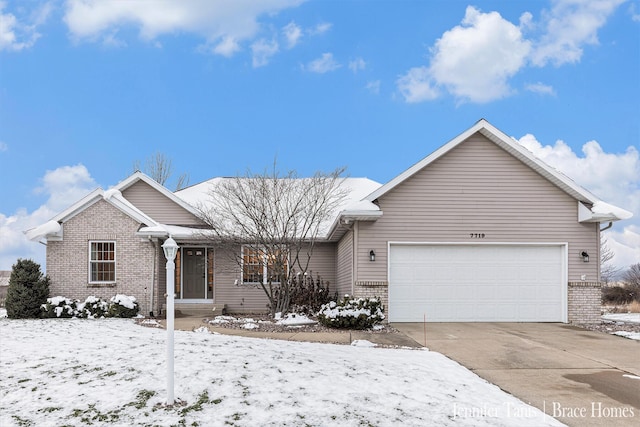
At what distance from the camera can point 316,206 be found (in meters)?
17.9

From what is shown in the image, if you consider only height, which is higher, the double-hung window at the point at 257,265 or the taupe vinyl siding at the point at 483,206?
the taupe vinyl siding at the point at 483,206

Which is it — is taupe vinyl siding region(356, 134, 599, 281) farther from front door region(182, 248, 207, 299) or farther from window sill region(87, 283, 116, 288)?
window sill region(87, 283, 116, 288)

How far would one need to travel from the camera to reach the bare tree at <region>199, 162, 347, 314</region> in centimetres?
1683

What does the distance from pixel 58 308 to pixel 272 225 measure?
701 centimetres

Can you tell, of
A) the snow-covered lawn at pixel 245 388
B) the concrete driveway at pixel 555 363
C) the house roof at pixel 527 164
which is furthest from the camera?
the house roof at pixel 527 164

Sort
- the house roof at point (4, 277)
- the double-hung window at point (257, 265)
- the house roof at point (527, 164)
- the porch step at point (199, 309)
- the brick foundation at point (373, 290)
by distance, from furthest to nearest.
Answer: the house roof at point (4, 277), the porch step at point (199, 309), the double-hung window at point (257, 265), the house roof at point (527, 164), the brick foundation at point (373, 290)

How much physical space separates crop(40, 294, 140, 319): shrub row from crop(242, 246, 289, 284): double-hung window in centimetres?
413

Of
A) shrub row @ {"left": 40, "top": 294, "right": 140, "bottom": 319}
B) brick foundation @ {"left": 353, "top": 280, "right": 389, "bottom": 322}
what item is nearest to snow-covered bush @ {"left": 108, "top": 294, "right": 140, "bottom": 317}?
shrub row @ {"left": 40, "top": 294, "right": 140, "bottom": 319}

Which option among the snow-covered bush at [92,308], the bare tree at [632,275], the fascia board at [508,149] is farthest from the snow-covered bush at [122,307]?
the bare tree at [632,275]

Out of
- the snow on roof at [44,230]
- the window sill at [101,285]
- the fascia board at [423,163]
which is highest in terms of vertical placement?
the fascia board at [423,163]

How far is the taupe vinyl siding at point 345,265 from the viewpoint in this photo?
640 inches

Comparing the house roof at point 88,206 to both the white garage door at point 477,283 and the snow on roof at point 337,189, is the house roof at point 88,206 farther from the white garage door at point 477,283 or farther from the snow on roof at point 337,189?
the white garage door at point 477,283

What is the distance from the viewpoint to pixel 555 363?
9.53m

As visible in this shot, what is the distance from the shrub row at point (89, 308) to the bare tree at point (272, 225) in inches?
136
